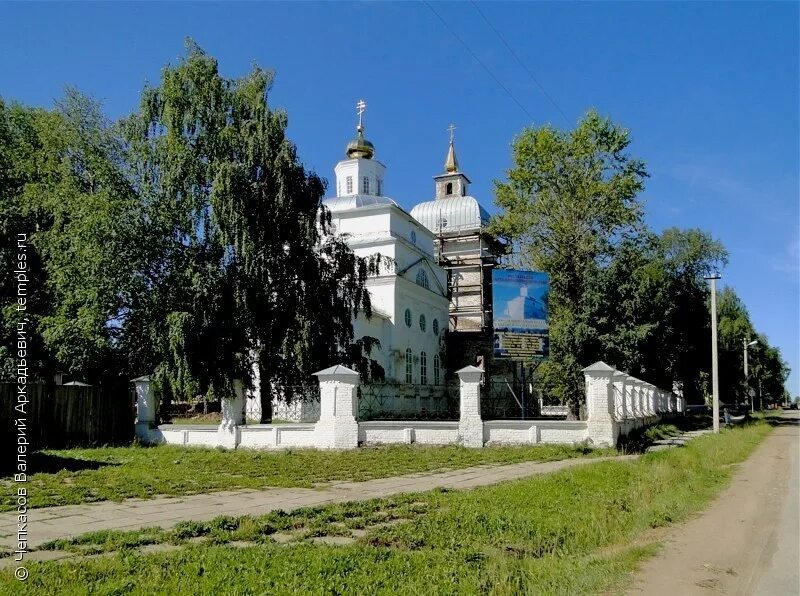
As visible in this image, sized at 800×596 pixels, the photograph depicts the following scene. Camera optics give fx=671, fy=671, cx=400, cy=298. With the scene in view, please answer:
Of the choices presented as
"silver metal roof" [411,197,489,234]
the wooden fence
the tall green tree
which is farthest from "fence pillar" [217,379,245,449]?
"silver metal roof" [411,197,489,234]

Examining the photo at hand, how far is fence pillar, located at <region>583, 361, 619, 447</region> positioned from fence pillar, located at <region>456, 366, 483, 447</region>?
2.86 meters

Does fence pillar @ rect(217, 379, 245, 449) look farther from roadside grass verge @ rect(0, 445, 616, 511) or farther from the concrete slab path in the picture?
the concrete slab path

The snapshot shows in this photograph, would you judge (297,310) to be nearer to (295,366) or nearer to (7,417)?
(295,366)

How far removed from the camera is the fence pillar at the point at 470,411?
58.0 ft

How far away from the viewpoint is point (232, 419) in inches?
752

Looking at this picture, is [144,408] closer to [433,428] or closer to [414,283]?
[433,428]

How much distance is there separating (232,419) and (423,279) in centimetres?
2153

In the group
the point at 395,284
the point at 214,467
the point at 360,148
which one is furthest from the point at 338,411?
the point at 360,148

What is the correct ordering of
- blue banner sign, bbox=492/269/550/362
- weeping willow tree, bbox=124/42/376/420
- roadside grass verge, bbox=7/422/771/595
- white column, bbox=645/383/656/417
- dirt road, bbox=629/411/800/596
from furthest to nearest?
1. white column, bbox=645/383/656/417
2. blue banner sign, bbox=492/269/550/362
3. weeping willow tree, bbox=124/42/376/420
4. dirt road, bbox=629/411/800/596
5. roadside grass verge, bbox=7/422/771/595

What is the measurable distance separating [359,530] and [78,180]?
66.9ft

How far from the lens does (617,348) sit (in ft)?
96.1

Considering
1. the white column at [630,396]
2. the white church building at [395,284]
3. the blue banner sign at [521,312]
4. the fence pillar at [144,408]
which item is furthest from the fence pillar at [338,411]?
the white church building at [395,284]

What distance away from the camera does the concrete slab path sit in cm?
711

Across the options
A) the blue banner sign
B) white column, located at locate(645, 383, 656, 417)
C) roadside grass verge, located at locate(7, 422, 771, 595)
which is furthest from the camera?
white column, located at locate(645, 383, 656, 417)
